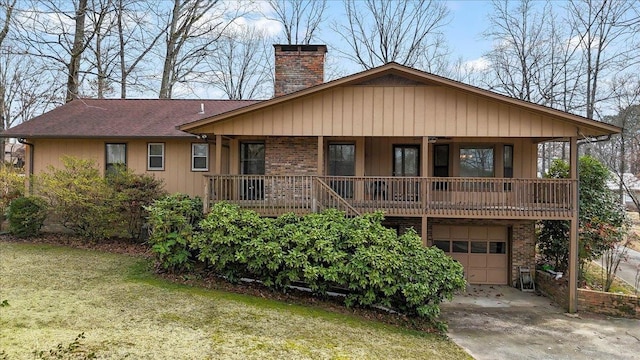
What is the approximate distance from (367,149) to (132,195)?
7.63m

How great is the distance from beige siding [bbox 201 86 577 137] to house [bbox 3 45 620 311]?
0.03 meters

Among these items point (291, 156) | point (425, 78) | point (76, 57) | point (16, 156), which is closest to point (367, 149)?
point (291, 156)

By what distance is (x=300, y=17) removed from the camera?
30.1 metres

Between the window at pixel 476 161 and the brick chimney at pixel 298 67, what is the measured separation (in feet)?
17.7

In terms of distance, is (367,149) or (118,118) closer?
(367,149)

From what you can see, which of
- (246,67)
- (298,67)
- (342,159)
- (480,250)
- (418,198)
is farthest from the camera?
(246,67)

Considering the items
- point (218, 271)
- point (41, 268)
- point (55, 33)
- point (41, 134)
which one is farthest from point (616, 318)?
point (55, 33)

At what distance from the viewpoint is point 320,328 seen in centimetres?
733

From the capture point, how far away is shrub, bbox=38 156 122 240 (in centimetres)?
1208

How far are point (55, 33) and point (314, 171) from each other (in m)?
10.6

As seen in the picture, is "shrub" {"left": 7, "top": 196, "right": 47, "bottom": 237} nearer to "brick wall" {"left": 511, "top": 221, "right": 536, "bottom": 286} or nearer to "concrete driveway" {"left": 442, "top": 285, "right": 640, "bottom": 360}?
"concrete driveway" {"left": 442, "top": 285, "right": 640, "bottom": 360}

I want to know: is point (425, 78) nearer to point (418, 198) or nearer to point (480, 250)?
point (418, 198)

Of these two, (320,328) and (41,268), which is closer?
(320,328)

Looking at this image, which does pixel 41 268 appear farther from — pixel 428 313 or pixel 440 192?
pixel 440 192
